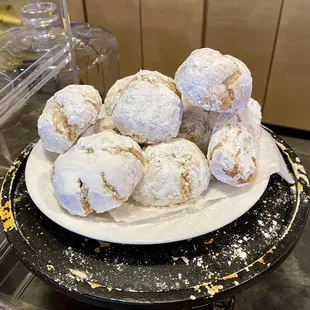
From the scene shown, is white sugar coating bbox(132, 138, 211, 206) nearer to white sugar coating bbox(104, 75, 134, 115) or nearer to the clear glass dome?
white sugar coating bbox(104, 75, 134, 115)

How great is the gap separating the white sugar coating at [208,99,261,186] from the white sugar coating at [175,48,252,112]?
4 cm

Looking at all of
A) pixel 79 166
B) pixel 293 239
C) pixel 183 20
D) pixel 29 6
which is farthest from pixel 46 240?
pixel 183 20

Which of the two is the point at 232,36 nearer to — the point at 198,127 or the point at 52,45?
the point at 52,45

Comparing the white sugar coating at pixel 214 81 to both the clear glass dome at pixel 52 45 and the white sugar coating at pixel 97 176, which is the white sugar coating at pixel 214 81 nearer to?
the white sugar coating at pixel 97 176

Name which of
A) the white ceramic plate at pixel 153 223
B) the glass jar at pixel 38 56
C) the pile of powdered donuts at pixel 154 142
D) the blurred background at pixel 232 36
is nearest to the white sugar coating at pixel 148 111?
the pile of powdered donuts at pixel 154 142

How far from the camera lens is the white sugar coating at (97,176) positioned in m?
0.68

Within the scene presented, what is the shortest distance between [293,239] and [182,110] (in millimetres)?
321

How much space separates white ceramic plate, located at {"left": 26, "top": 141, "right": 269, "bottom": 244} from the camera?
0.67 meters

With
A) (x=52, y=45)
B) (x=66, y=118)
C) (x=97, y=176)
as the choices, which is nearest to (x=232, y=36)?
(x=52, y=45)

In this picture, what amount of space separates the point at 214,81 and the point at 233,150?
13cm

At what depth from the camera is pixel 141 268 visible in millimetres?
691

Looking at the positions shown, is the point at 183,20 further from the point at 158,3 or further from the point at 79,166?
the point at 79,166

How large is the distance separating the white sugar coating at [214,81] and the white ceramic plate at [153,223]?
6.9 inches

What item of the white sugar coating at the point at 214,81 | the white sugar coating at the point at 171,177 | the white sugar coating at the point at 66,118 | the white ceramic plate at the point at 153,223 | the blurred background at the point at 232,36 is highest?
the white sugar coating at the point at 214,81
